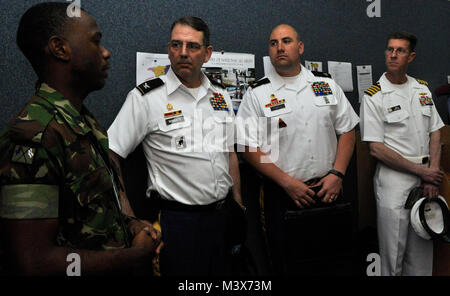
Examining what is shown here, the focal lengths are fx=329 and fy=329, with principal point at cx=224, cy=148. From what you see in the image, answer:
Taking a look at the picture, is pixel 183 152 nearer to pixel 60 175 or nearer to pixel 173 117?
pixel 173 117

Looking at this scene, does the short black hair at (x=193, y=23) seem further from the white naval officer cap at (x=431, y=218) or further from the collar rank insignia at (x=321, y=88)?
the white naval officer cap at (x=431, y=218)

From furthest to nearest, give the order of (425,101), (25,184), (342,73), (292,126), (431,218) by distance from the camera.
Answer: (342,73)
(425,101)
(431,218)
(292,126)
(25,184)

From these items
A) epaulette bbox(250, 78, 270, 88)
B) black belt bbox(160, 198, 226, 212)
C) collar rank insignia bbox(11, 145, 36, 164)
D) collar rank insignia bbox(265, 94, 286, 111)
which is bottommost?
black belt bbox(160, 198, 226, 212)

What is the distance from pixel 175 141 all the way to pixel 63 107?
0.75 metres

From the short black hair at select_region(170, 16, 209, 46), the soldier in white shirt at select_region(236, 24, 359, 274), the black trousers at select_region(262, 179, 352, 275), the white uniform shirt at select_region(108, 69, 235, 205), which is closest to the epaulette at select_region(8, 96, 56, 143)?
the white uniform shirt at select_region(108, 69, 235, 205)

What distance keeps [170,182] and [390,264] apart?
Result: 1459 mm

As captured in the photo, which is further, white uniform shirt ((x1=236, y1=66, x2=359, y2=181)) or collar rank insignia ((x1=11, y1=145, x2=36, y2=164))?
white uniform shirt ((x1=236, y1=66, x2=359, y2=181))

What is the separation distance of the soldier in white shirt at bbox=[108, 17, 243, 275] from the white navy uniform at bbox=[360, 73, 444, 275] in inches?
42.7

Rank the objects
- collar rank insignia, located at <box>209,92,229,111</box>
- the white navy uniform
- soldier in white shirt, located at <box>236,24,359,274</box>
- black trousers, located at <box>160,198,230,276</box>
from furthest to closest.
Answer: the white navy uniform → soldier in white shirt, located at <box>236,24,359,274</box> → collar rank insignia, located at <box>209,92,229,111</box> → black trousers, located at <box>160,198,230,276</box>

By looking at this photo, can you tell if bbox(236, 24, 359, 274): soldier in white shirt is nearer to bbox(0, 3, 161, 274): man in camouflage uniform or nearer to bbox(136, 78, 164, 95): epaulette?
bbox(136, 78, 164, 95): epaulette

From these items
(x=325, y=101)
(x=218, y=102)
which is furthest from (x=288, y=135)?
(x=218, y=102)

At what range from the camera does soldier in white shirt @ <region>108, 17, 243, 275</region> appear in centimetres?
154

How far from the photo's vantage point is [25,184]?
71 centimetres

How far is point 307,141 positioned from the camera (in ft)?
6.09
